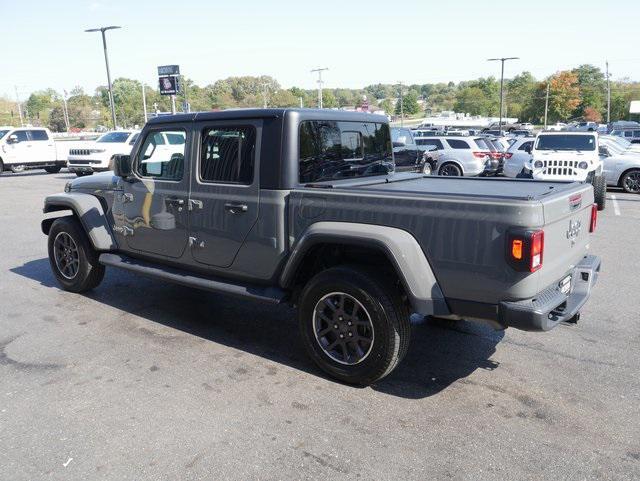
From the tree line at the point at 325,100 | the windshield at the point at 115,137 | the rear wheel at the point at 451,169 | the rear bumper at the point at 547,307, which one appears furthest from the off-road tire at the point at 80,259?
the tree line at the point at 325,100

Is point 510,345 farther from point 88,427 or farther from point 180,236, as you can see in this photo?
point 88,427

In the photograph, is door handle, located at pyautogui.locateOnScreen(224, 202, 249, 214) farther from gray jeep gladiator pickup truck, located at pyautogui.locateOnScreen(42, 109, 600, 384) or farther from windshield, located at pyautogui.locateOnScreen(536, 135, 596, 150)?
windshield, located at pyautogui.locateOnScreen(536, 135, 596, 150)

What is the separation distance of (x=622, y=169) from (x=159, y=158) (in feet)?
45.2

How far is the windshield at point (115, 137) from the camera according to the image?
20.5 m

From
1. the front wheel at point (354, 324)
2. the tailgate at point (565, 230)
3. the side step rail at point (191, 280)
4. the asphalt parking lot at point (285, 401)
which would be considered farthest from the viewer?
the side step rail at point (191, 280)

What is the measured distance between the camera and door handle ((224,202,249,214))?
4.22 m

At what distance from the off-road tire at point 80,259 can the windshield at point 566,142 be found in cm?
1175

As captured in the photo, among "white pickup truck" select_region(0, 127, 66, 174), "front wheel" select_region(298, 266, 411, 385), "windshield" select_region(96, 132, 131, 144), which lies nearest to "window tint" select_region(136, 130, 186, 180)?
"front wheel" select_region(298, 266, 411, 385)

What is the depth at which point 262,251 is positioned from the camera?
13.7 ft

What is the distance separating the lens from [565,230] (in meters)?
Answer: 3.57

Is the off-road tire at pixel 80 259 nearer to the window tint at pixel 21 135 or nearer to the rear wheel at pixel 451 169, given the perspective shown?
the rear wheel at pixel 451 169

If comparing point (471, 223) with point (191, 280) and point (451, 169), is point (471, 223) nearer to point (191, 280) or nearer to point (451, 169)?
point (191, 280)

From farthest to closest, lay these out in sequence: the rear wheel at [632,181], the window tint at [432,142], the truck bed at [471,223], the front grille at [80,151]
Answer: the front grille at [80,151]
the window tint at [432,142]
the rear wheel at [632,181]
the truck bed at [471,223]

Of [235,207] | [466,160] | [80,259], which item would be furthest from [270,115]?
[466,160]
